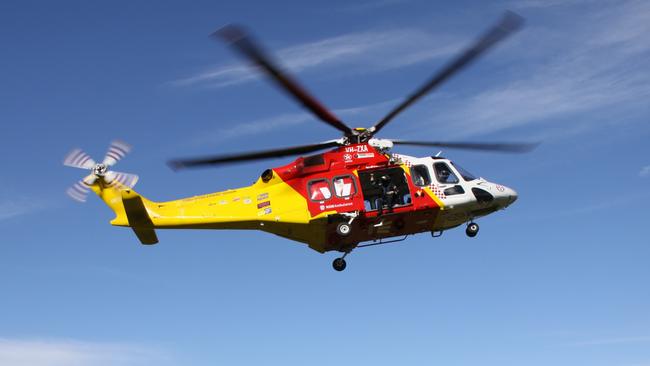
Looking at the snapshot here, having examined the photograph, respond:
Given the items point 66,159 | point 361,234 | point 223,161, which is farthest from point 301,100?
point 66,159

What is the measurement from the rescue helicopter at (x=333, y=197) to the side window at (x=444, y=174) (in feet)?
0.14

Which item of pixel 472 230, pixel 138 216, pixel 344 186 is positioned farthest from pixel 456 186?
pixel 138 216

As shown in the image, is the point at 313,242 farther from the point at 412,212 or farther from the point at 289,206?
the point at 412,212

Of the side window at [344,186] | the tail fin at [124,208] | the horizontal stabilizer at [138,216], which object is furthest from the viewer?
the side window at [344,186]

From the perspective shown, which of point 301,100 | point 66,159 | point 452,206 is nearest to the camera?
point 301,100

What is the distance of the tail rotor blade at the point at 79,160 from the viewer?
33.0 m

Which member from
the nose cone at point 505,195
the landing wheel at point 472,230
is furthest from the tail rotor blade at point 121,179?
the nose cone at point 505,195

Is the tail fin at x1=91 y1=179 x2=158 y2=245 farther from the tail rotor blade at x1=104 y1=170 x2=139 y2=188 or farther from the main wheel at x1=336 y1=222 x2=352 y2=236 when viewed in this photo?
the main wheel at x1=336 y1=222 x2=352 y2=236

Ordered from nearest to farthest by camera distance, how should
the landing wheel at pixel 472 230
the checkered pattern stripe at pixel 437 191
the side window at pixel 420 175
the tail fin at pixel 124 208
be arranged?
the tail fin at pixel 124 208 < the checkered pattern stripe at pixel 437 191 < the side window at pixel 420 175 < the landing wheel at pixel 472 230

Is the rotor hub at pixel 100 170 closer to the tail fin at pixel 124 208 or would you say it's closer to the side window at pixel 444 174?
the tail fin at pixel 124 208

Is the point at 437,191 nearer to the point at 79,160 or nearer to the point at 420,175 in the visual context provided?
the point at 420,175

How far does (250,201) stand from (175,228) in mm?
3132

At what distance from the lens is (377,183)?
35219 mm

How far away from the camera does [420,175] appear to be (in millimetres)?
35406
